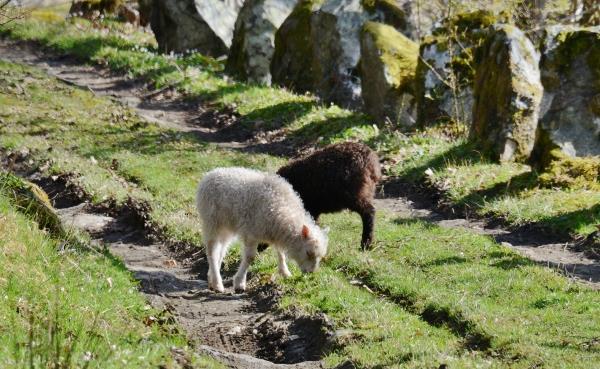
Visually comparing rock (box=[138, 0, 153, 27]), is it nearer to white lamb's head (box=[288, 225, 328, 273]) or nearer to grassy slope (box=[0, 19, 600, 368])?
grassy slope (box=[0, 19, 600, 368])

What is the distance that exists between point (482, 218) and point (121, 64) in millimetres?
16350

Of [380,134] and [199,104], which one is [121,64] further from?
[380,134]

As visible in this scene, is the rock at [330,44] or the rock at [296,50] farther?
the rock at [296,50]

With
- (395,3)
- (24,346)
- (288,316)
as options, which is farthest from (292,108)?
(24,346)

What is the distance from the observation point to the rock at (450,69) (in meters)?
18.7

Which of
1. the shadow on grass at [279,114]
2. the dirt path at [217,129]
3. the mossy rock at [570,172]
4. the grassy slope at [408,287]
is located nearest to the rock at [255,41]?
the dirt path at [217,129]

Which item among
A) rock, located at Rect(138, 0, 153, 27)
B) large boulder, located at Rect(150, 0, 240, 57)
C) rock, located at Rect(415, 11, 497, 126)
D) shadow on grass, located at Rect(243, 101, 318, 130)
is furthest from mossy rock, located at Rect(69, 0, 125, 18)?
rock, located at Rect(415, 11, 497, 126)

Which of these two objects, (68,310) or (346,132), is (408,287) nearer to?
(68,310)

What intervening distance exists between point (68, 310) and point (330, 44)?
1709 cm

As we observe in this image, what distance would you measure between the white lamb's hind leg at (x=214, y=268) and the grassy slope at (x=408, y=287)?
2.46 ft

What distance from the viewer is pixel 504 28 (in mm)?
16875

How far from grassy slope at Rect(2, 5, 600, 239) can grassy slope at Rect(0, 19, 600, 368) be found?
112cm

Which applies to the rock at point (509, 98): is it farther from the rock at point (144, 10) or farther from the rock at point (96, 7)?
the rock at point (96, 7)

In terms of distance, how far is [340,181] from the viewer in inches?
455
